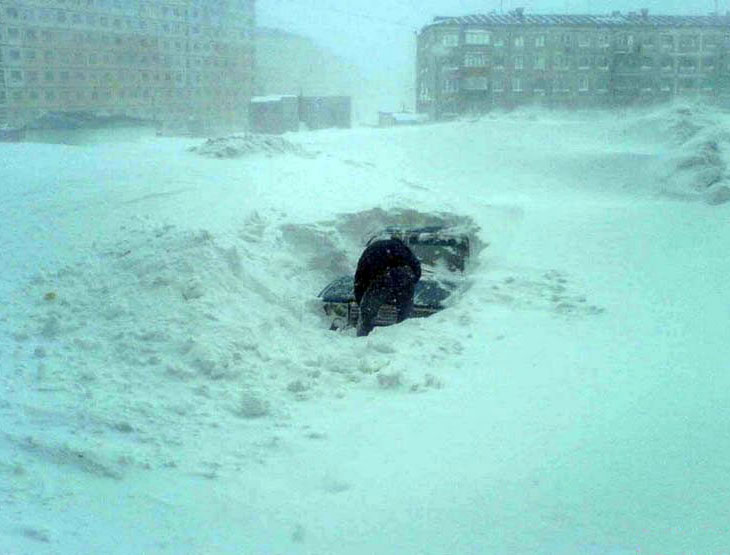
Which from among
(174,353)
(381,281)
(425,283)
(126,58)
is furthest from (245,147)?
(174,353)

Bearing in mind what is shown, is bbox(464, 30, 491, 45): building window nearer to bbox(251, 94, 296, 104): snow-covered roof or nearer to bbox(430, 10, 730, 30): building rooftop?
bbox(430, 10, 730, 30): building rooftop

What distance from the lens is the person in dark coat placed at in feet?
13.1

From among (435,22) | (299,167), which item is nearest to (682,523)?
(299,167)

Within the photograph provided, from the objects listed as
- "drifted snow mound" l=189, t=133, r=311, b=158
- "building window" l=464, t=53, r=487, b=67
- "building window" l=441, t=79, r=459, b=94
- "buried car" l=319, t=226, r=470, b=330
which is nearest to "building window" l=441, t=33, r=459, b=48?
"building window" l=464, t=53, r=487, b=67

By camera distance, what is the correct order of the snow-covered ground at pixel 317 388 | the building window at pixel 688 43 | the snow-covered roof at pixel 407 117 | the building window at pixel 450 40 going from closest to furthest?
the snow-covered ground at pixel 317 388 < the building window at pixel 688 43 < the building window at pixel 450 40 < the snow-covered roof at pixel 407 117

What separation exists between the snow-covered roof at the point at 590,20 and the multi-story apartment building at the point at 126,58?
5.73m

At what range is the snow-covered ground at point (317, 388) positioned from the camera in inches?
72.3

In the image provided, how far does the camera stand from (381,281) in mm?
4027

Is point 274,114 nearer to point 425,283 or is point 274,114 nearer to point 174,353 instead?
point 425,283

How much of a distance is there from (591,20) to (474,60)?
218 cm

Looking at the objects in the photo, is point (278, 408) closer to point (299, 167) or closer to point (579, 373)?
point (579, 373)

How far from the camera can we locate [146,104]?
8688 mm

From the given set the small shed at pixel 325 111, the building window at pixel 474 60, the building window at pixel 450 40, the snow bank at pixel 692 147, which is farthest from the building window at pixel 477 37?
the snow bank at pixel 692 147

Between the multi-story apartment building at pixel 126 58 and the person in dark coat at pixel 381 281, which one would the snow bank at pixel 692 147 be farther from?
the multi-story apartment building at pixel 126 58
